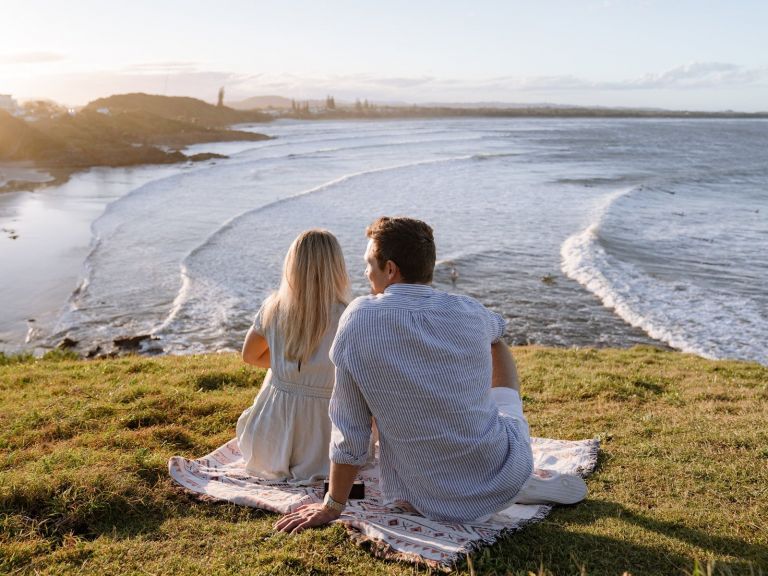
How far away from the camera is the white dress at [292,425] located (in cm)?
431

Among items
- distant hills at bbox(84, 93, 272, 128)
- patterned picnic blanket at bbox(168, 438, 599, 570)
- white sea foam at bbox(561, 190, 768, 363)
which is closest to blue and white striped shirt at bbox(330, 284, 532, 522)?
patterned picnic blanket at bbox(168, 438, 599, 570)

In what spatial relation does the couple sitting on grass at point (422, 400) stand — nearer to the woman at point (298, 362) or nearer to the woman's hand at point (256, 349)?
the woman at point (298, 362)

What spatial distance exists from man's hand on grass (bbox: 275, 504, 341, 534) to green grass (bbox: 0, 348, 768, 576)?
6 cm

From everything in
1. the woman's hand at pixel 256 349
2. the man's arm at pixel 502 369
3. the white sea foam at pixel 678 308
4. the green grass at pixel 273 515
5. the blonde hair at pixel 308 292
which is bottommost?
the white sea foam at pixel 678 308

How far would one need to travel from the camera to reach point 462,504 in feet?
10.9

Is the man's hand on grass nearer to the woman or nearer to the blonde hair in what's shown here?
the woman

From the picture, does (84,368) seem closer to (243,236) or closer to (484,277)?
(484,277)

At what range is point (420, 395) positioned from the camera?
3125mm

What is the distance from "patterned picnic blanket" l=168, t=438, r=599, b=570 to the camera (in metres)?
3.18

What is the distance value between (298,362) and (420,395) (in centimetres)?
135

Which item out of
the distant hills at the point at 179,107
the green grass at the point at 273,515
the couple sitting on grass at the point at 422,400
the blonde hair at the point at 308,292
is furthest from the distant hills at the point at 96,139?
the couple sitting on grass at the point at 422,400

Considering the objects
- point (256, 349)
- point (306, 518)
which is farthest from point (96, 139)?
point (306, 518)

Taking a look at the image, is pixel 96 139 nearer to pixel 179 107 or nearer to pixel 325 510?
pixel 325 510

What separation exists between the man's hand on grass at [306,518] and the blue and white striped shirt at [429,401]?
0.38 m
